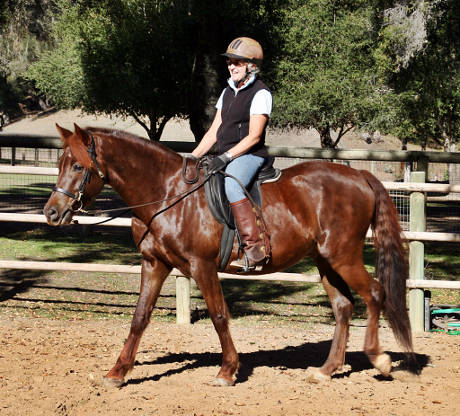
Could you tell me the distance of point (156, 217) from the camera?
206 inches

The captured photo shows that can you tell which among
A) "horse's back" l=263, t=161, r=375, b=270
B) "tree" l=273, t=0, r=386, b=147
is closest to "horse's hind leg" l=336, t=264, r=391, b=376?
"horse's back" l=263, t=161, r=375, b=270

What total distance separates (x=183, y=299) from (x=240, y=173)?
2930 millimetres

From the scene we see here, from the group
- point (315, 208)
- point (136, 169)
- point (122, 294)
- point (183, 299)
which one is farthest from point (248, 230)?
point (122, 294)

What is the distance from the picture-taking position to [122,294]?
913 cm

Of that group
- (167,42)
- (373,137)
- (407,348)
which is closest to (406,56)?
(167,42)

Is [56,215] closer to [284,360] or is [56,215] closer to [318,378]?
[318,378]

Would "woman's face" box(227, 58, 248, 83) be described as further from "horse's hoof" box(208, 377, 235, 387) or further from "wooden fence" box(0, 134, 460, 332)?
"wooden fence" box(0, 134, 460, 332)

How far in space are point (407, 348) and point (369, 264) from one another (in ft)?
21.0

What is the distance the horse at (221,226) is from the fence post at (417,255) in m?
1.74

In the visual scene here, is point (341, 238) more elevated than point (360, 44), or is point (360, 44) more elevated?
point (360, 44)

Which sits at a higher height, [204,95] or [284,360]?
[204,95]

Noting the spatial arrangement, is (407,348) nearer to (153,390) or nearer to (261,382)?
(261,382)

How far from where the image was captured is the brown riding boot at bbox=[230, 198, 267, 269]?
203 inches

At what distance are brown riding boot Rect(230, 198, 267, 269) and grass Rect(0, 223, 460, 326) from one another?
2869mm
